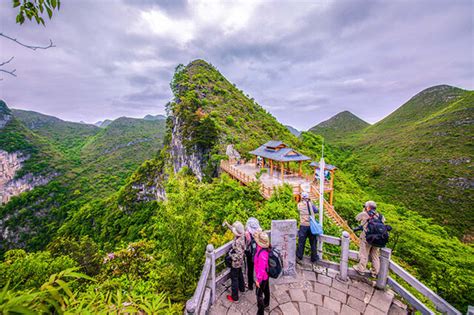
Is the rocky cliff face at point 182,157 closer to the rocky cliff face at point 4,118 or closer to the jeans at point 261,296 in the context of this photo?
the jeans at point 261,296

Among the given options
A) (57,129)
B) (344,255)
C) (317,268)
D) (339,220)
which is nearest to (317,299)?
(317,268)

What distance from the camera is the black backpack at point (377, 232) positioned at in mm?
4051

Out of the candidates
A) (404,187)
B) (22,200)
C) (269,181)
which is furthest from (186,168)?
(22,200)

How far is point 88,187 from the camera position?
55.3 m

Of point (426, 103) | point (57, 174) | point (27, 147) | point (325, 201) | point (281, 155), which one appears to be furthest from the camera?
point (27, 147)

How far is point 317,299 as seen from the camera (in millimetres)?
4039

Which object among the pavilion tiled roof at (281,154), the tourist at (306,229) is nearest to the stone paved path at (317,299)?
the tourist at (306,229)

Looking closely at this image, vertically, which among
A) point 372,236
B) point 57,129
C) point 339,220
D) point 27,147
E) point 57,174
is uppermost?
point 57,129

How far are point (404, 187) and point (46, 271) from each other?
37742mm

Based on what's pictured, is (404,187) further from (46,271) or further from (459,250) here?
(46,271)

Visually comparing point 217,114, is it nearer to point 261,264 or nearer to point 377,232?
point 377,232

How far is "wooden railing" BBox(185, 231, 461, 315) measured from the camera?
117 inches

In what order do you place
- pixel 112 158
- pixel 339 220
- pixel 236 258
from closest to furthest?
1. pixel 236 258
2. pixel 339 220
3. pixel 112 158

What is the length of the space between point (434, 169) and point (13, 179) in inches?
3838
